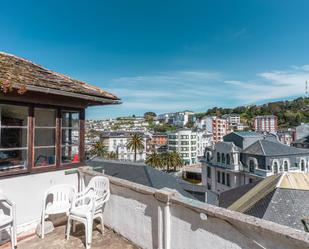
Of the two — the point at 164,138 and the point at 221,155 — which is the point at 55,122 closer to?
the point at 221,155

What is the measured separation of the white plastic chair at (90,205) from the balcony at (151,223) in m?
0.16

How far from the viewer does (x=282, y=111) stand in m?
114

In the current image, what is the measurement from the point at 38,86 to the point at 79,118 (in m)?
1.26

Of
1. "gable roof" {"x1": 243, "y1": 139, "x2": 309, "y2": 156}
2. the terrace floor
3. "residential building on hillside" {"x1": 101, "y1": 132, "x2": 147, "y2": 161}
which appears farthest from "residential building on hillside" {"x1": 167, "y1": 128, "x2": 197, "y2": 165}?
the terrace floor

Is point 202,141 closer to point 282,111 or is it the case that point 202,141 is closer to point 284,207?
point 284,207

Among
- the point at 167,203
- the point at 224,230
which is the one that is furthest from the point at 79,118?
the point at 224,230

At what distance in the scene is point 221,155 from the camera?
2738 centimetres

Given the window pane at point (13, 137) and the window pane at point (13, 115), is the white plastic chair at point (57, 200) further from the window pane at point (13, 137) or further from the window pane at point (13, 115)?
the window pane at point (13, 115)

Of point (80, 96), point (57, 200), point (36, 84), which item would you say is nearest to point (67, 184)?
point (57, 200)

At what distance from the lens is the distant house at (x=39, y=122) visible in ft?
13.1

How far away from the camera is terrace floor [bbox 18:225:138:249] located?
373 cm

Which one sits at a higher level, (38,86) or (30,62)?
(30,62)

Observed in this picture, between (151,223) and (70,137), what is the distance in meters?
2.77

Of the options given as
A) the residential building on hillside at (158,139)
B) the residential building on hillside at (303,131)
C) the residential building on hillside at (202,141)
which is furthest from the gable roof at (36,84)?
the residential building on hillside at (158,139)
